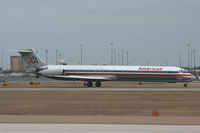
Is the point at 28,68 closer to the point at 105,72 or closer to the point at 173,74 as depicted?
the point at 105,72

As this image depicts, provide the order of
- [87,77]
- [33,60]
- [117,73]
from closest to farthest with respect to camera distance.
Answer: [87,77] < [117,73] < [33,60]

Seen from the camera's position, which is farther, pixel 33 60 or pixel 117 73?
pixel 33 60

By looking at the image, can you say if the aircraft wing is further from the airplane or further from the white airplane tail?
the white airplane tail

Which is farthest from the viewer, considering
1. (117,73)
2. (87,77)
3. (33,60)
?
(33,60)

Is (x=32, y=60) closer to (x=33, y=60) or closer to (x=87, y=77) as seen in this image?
(x=33, y=60)

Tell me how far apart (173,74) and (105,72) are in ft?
33.0

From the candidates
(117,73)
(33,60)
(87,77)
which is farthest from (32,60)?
(117,73)

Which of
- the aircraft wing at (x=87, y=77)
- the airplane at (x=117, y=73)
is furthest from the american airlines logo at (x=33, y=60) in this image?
the aircraft wing at (x=87, y=77)

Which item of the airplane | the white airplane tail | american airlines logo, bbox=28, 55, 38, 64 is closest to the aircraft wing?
the airplane

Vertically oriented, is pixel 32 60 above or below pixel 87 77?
above

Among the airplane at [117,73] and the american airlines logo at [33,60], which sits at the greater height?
the american airlines logo at [33,60]

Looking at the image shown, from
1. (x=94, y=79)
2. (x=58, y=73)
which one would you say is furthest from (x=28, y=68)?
(x=94, y=79)

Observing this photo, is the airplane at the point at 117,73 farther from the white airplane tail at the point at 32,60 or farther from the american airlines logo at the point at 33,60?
the american airlines logo at the point at 33,60
